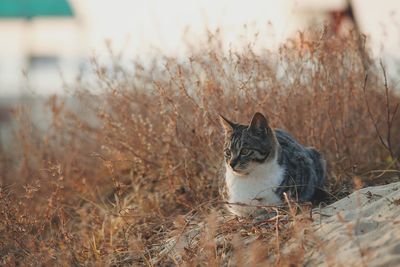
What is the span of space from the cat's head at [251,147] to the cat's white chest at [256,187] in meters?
0.05

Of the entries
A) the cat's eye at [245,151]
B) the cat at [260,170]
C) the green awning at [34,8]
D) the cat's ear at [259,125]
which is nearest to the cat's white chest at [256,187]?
the cat at [260,170]

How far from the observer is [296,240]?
12.3 ft

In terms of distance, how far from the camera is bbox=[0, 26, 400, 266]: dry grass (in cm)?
482

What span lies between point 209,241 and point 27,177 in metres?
3.65

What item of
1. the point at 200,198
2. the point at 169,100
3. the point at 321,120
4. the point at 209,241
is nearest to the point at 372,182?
the point at 321,120

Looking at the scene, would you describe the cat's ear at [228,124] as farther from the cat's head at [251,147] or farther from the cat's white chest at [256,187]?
the cat's white chest at [256,187]

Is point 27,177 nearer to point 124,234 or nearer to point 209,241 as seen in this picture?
point 124,234

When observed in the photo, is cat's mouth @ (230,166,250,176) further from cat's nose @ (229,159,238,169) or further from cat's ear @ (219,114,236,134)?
cat's ear @ (219,114,236,134)

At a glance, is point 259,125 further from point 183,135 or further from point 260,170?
point 183,135

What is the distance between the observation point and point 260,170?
4688 mm

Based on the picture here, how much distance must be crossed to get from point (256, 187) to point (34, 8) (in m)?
9.93

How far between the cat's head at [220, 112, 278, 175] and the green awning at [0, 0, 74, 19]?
342 inches

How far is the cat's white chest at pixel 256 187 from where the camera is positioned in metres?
4.59

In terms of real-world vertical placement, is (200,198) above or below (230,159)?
below
